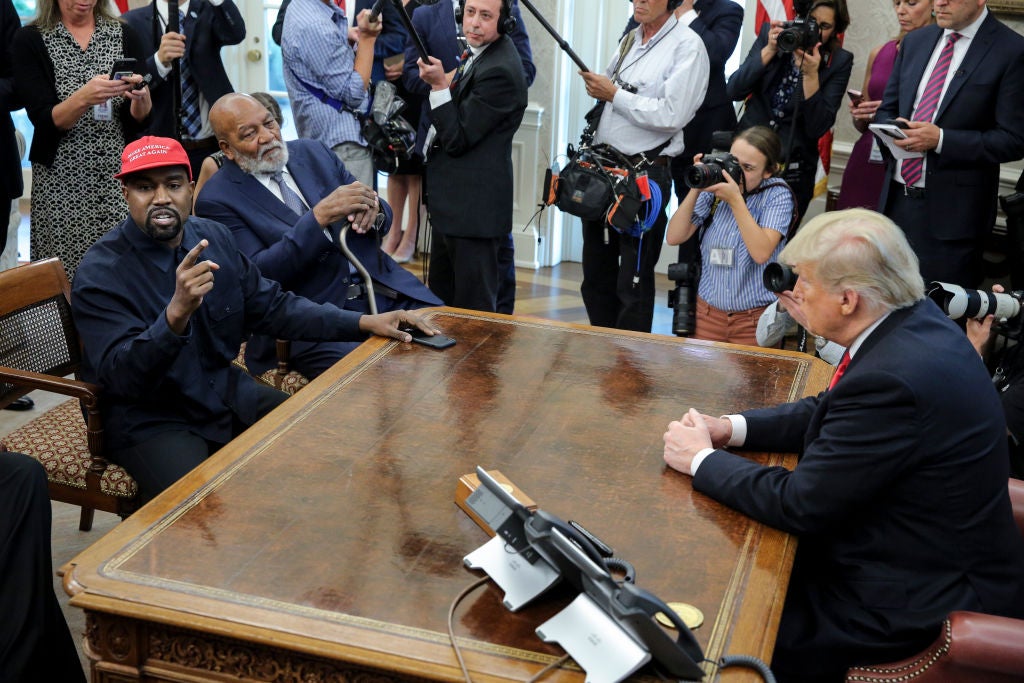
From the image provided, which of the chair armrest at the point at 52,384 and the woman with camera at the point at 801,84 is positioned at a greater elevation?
the woman with camera at the point at 801,84

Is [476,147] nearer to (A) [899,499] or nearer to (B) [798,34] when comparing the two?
(B) [798,34]

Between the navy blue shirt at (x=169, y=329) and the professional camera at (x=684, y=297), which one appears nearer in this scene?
the navy blue shirt at (x=169, y=329)

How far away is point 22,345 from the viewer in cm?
298

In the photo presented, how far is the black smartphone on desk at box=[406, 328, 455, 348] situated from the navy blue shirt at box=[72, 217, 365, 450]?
192 millimetres

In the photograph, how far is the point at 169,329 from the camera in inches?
102

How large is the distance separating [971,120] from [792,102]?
87 cm

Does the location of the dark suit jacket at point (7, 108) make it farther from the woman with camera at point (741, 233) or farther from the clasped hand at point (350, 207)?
the woman with camera at point (741, 233)

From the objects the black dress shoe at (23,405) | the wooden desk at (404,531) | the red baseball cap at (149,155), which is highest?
the red baseball cap at (149,155)

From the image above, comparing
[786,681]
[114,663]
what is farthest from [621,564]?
[114,663]

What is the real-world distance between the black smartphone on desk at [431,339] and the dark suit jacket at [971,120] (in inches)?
84.8

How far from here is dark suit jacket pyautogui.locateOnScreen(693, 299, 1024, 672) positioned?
6.47 feet

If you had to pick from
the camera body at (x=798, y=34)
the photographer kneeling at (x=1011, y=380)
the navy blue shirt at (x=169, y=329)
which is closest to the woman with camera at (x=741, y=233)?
the camera body at (x=798, y=34)

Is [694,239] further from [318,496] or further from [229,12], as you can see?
[318,496]

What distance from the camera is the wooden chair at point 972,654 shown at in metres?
1.87
